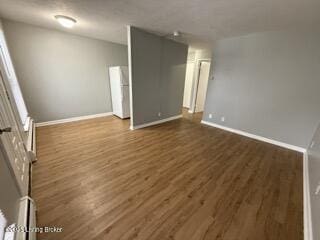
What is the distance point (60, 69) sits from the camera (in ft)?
12.2

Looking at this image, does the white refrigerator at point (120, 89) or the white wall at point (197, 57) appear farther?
the white wall at point (197, 57)

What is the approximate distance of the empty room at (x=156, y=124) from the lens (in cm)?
146

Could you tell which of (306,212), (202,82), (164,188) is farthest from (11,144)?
(202,82)

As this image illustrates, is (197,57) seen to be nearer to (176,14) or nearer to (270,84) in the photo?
(270,84)

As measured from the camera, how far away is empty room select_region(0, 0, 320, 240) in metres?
1.46

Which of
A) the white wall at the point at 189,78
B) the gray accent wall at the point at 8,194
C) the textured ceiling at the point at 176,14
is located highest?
the textured ceiling at the point at 176,14

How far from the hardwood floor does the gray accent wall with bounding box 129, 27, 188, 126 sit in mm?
1066

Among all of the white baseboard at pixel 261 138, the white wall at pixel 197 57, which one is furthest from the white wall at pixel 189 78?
the white baseboard at pixel 261 138

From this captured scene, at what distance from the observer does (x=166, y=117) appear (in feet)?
15.5

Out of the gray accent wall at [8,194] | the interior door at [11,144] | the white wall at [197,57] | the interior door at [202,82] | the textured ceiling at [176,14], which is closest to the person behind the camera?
the gray accent wall at [8,194]

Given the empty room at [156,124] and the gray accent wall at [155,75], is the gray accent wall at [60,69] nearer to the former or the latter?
the empty room at [156,124]

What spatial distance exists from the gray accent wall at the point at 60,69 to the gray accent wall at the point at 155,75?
1.68 meters

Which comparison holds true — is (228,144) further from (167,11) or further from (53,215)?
(53,215)

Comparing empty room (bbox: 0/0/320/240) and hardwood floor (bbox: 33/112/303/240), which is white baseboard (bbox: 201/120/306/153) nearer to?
empty room (bbox: 0/0/320/240)
